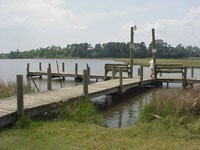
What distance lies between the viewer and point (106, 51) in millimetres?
144250

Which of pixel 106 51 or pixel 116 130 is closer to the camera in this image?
pixel 116 130

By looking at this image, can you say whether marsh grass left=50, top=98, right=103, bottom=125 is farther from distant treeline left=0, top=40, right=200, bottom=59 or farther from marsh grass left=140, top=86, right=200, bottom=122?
distant treeline left=0, top=40, right=200, bottom=59

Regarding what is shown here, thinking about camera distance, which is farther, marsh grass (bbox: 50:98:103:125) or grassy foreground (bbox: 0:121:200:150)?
marsh grass (bbox: 50:98:103:125)

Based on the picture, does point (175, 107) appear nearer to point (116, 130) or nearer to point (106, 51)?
point (116, 130)

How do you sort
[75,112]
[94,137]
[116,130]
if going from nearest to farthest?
[94,137] < [116,130] < [75,112]

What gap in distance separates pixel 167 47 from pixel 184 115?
393ft

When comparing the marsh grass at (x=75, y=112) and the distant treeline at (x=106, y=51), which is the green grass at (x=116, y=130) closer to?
the marsh grass at (x=75, y=112)

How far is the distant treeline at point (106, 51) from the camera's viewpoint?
12574cm

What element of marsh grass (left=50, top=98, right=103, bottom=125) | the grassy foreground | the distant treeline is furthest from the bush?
the distant treeline

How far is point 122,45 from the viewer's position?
139250 mm

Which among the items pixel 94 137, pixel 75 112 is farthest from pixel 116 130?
pixel 75 112

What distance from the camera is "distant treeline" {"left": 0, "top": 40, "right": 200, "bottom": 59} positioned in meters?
126

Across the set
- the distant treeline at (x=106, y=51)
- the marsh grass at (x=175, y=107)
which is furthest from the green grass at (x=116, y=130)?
the distant treeline at (x=106, y=51)

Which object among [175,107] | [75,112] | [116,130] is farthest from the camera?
[75,112]
